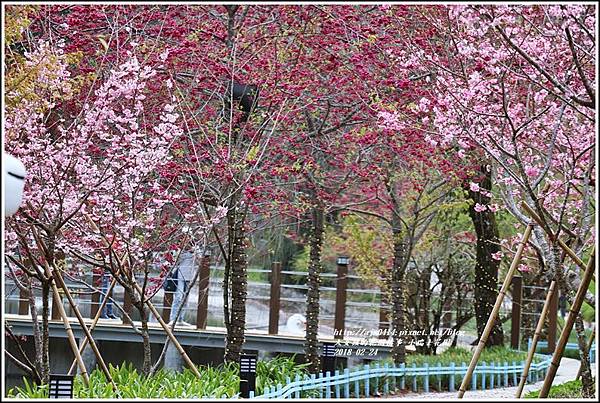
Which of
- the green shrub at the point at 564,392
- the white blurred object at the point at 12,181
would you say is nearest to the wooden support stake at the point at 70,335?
the white blurred object at the point at 12,181

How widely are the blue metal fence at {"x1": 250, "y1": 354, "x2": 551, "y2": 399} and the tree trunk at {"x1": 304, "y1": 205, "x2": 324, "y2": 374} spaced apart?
0.36m

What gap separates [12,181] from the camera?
2.99 meters

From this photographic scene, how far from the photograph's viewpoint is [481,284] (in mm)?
10211

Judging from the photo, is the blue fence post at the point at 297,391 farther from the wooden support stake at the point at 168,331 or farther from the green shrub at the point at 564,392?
the green shrub at the point at 564,392

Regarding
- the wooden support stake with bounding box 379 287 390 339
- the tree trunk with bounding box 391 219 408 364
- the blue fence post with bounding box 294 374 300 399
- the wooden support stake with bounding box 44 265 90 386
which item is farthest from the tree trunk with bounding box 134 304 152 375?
the wooden support stake with bounding box 379 287 390 339

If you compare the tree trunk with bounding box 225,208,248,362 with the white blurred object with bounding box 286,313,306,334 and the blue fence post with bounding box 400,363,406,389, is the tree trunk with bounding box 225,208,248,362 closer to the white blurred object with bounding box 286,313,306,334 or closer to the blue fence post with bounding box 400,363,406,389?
the blue fence post with bounding box 400,363,406,389

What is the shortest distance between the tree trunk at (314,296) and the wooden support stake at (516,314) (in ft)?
12.9

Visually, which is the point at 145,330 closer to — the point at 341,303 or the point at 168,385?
the point at 168,385

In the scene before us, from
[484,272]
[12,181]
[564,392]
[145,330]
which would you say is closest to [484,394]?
[564,392]

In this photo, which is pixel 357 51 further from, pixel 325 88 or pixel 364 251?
pixel 364 251

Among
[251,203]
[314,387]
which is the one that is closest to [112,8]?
[251,203]

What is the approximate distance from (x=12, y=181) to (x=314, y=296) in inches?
216

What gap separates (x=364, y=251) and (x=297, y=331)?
5.32ft

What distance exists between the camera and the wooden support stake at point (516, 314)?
11.2 meters
